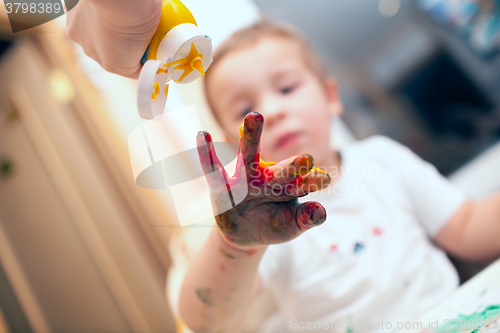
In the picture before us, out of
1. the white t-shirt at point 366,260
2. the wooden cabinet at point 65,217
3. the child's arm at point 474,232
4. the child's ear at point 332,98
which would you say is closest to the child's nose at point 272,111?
the white t-shirt at point 366,260

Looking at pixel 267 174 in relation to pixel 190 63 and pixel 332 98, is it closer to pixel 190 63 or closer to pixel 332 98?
pixel 190 63

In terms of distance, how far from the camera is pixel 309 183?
0.19 metres

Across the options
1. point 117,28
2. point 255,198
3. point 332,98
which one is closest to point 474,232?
point 332,98

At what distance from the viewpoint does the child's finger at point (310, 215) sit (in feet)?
0.62

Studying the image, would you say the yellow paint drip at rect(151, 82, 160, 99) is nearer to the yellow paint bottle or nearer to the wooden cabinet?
the yellow paint bottle

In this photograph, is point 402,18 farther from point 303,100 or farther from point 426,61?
point 303,100

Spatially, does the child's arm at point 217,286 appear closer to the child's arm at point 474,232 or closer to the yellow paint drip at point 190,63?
the yellow paint drip at point 190,63

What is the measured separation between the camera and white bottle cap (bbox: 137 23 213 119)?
6.4 inches

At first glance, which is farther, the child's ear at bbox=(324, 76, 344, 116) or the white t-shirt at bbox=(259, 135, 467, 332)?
the child's ear at bbox=(324, 76, 344, 116)

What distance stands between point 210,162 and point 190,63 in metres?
0.07

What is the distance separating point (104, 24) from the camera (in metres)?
0.17

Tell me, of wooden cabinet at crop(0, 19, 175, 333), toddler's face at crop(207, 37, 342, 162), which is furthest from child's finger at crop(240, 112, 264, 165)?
wooden cabinet at crop(0, 19, 175, 333)

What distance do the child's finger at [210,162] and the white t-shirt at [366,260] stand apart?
9.2 inches

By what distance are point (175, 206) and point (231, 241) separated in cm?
6
